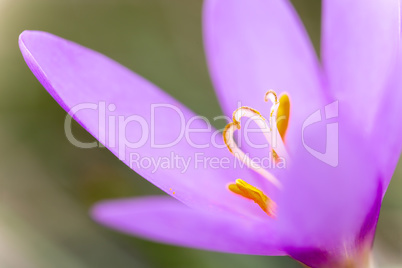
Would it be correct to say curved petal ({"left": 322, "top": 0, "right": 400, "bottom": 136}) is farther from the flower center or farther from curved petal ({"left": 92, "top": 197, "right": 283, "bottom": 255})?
curved petal ({"left": 92, "top": 197, "right": 283, "bottom": 255})

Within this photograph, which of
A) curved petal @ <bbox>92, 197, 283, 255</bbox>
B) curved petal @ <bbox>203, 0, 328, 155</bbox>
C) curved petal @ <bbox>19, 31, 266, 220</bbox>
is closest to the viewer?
curved petal @ <bbox>92, 197, 283, 255</bbox>

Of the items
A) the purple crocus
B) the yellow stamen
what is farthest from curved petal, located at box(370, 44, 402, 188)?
the yellow stamen

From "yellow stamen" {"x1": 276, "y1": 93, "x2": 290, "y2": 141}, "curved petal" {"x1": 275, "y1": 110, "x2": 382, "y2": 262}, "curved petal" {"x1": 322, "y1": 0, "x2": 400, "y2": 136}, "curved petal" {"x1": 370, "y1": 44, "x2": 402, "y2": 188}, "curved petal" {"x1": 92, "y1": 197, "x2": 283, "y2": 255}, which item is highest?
"curved petal" {"x1": 322, "y1": 0, "x2": 400, "y2": 136}

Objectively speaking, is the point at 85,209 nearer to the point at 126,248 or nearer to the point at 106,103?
the point at 126,248

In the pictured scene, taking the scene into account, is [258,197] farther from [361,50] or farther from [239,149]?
[361,50]

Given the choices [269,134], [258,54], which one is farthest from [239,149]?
[258,54]

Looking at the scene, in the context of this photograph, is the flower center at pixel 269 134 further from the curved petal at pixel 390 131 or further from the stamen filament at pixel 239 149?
the curved petal at pixel 390 131

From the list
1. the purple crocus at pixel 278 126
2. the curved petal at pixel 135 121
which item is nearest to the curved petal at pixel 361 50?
the purple crocus at pixel 278 126
